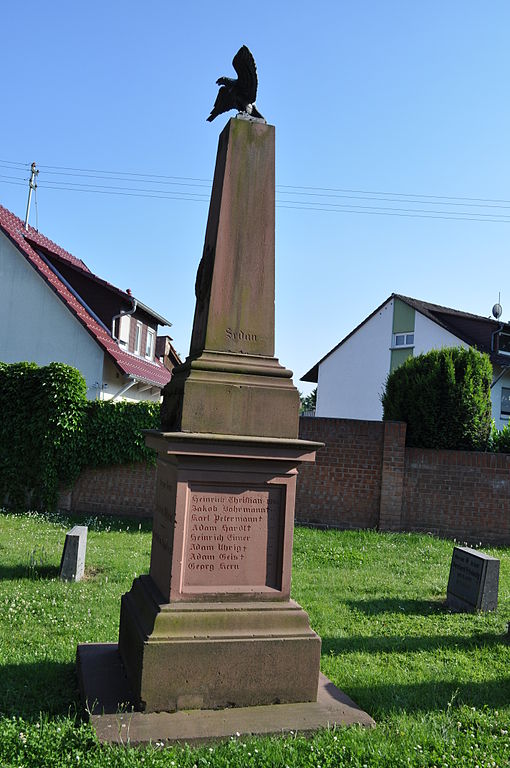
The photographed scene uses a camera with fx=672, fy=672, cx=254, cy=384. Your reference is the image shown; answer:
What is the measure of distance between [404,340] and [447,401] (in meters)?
15.8

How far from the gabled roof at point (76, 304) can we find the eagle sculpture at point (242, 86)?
12.9 meters

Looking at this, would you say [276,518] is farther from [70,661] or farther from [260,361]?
[70,661]

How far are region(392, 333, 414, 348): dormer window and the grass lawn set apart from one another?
18.7 m

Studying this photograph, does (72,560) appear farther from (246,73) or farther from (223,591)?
(246,73)

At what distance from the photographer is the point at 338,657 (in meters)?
5.68

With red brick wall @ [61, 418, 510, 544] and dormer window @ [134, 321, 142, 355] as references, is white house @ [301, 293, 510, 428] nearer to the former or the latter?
dormer window @ [134, 321, 142, 355]

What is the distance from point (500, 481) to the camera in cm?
1332

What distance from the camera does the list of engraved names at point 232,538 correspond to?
→ 435 centimetres

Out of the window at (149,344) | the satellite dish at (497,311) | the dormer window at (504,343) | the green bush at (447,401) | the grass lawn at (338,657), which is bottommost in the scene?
the grass lawn at (338,657)

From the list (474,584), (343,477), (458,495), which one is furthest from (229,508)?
(458,495)

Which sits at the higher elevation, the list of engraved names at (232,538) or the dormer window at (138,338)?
the dormer window at (138,338)

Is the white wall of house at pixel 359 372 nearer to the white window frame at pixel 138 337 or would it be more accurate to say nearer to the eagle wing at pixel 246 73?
the white window frame at pixel 138 337

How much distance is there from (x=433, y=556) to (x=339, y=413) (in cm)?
2068

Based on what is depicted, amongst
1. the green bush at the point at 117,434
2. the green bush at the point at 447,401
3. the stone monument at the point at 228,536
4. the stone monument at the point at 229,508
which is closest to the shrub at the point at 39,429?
the green bush at the point at 117,434
